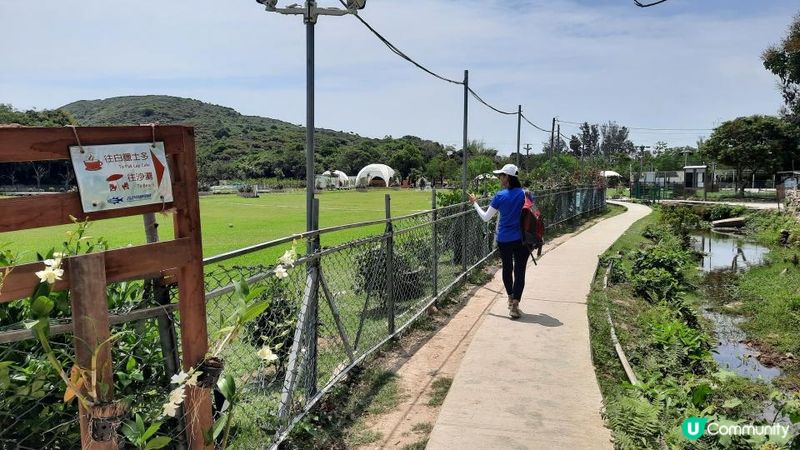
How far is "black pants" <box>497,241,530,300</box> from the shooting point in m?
6.79

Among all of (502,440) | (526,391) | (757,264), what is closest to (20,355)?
(502,440)

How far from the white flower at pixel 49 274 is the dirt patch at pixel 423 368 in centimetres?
262

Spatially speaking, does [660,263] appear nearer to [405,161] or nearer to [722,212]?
[722,212]

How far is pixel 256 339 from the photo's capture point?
4.66 m

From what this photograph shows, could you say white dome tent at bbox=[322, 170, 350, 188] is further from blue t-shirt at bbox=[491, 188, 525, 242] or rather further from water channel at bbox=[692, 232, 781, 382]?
blue t-shirt at bbox=[491, 188, 525, 242]

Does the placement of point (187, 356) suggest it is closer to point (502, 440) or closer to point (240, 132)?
point (502, 440)

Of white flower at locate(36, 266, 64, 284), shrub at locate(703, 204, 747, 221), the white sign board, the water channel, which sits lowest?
the water channel

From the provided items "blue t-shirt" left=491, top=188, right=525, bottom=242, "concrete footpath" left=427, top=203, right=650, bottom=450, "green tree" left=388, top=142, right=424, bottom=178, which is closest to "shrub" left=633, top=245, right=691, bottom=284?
"concrete footpath" left=427, top=203, right=650, bottom=450

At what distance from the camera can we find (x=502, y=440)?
12.5ft

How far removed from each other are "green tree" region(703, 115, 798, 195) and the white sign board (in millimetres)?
43120

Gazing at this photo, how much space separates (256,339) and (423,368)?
1634mm

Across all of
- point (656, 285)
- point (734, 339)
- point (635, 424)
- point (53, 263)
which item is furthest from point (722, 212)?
point (53, 263)

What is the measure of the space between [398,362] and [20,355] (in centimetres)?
363

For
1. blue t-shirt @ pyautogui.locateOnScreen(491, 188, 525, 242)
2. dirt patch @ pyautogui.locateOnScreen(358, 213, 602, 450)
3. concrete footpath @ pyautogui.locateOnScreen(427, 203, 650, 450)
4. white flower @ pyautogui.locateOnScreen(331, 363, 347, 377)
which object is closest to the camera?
concrete footpath @ pyautogui.locateOnScreen(427, 203, 650, 450)
